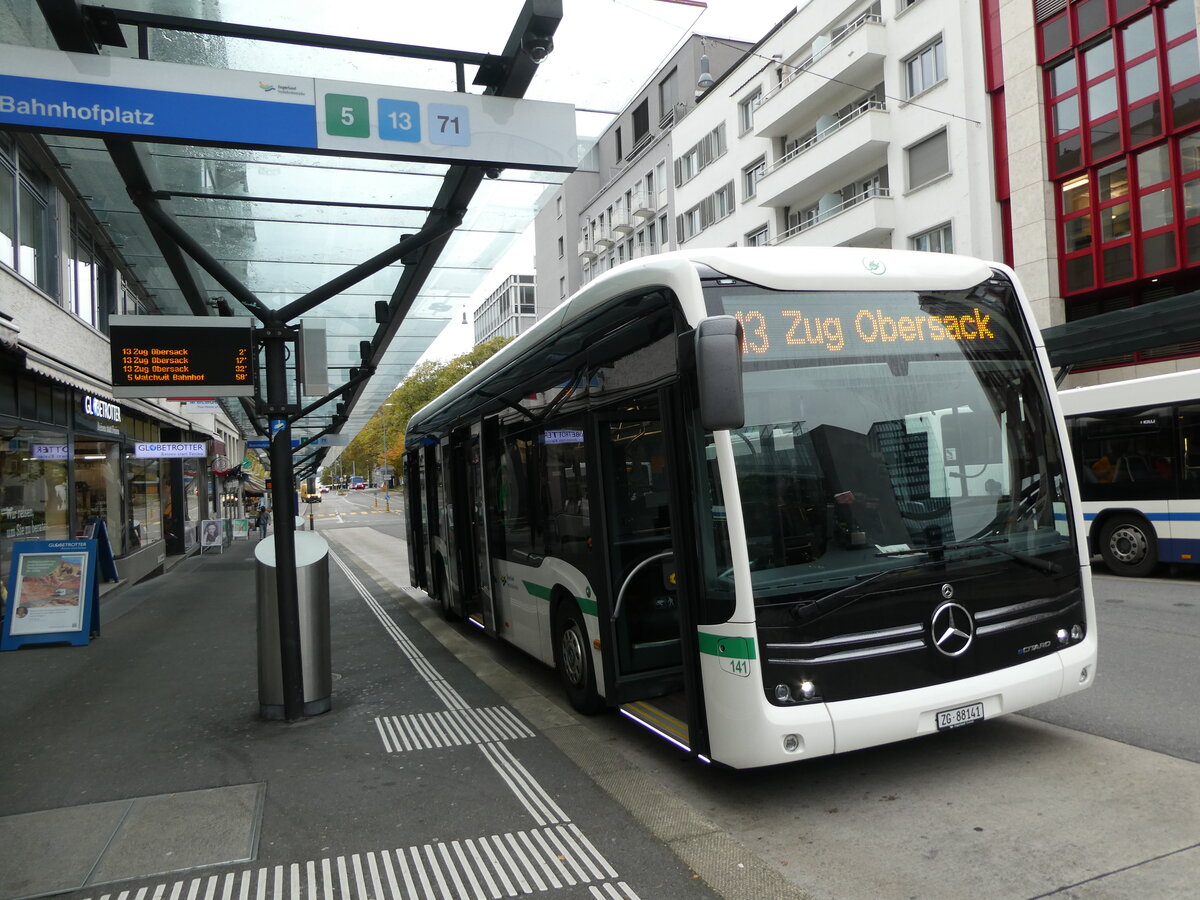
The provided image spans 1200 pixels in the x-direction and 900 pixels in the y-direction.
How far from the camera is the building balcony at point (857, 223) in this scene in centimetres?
2511

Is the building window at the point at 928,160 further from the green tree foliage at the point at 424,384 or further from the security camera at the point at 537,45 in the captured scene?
the green tree foliage at the point at 424,384

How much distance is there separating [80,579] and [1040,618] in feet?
33.6

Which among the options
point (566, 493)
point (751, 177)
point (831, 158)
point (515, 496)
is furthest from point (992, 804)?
point (751, 177)

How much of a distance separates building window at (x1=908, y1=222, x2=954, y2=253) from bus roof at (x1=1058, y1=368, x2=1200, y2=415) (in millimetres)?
12358

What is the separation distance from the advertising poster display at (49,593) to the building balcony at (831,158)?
76.1 ft

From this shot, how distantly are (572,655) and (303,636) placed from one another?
2.06m

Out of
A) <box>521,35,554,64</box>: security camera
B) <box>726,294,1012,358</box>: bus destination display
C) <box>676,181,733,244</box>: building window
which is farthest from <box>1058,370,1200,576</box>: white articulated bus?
<box>676,181,733,244</box>: building window

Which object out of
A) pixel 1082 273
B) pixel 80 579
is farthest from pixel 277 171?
pixel 1082 273

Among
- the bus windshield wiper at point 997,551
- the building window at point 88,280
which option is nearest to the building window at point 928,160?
the building window at point 88,280

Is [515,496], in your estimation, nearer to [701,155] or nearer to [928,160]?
[928,160]

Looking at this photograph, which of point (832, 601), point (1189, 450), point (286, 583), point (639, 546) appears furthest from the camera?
point (1189, 450)

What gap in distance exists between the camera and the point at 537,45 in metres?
5.35

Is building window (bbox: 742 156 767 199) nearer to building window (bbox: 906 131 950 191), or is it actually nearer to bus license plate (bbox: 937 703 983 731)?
building window (bbox: 906 131 950 191)

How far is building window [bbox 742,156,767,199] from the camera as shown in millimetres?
31814
